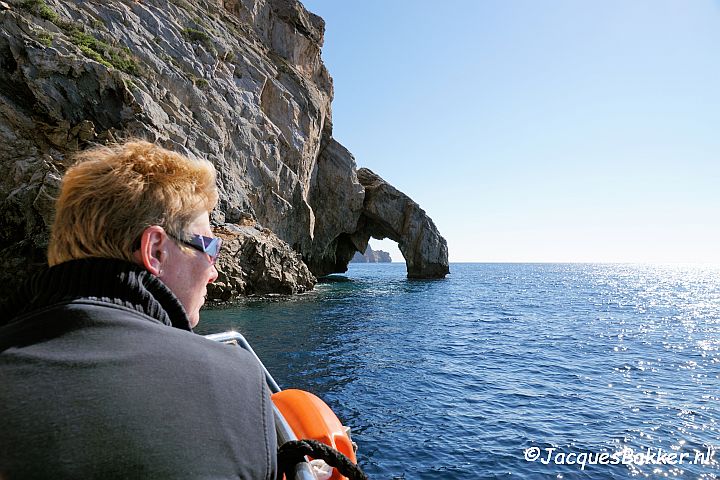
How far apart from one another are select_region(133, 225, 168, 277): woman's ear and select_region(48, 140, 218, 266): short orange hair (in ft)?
0.08

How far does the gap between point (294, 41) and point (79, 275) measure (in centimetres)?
4961

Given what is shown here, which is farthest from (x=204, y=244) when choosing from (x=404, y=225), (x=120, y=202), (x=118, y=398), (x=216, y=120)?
(x=404, y=225)

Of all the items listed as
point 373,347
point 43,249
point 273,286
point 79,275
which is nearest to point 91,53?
point 43,249

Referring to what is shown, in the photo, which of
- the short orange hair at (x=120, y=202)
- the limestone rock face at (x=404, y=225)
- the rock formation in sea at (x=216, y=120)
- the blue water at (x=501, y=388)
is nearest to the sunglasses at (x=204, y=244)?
the short orange hair at (x=120, y=202)

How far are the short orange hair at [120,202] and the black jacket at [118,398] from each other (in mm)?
254

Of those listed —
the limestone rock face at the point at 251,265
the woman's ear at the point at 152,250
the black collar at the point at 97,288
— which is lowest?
the limestone rock face at the point at 251,265

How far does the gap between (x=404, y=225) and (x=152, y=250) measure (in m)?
50.5

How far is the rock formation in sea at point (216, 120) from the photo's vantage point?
1888 centimetres

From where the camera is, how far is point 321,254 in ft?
156

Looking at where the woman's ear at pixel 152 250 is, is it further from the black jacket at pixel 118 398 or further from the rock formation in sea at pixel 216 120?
the rock formation in sea at pixel 216 120

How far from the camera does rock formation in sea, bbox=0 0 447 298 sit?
18875 millimetres

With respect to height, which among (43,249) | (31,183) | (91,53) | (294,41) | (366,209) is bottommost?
(43,249)

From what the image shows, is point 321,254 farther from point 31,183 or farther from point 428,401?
point 428,401

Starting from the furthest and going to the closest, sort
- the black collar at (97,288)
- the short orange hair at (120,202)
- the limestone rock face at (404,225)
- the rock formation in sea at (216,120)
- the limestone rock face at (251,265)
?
1. the limestone rock face at (404,225)
2. the limestone rock face at (251,265)
3. the rock formation in sea at (216,120)
4. the short orange hair at (120,202)
5. the black collar at (97,288)
